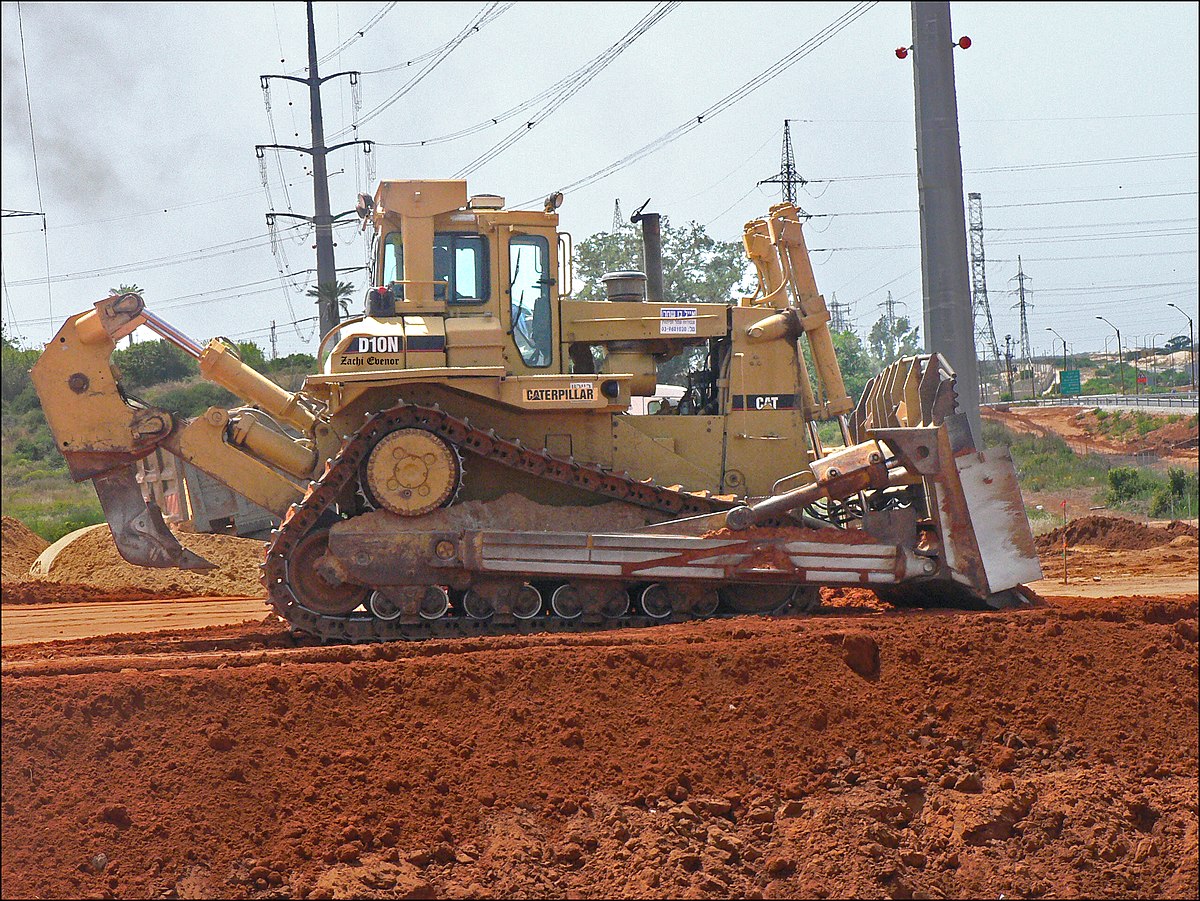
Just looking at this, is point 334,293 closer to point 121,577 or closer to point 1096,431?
point 121,577

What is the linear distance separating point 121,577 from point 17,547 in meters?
2.74

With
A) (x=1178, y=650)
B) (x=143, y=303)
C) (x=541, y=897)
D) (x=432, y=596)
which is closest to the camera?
(x=541, y=897)

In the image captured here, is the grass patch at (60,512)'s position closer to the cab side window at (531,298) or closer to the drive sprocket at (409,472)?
the drive sprocket at (409,472)

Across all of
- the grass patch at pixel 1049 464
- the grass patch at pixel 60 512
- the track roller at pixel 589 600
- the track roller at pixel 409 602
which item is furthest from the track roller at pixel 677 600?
the grass patch at pixel 1049 464

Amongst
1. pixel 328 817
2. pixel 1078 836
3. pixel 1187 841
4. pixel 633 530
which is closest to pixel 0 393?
pixel 328 817

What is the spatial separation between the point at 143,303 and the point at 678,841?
6.87m

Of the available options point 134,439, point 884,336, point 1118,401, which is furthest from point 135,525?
point 884,336

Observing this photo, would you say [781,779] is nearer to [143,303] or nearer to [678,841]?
[678,841]

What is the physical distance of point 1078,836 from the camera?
275 inches

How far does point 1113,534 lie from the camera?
15781 millimetres

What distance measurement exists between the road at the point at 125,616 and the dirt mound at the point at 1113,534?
10.4 metres

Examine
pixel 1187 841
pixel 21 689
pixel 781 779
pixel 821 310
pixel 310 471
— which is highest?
pixel 821 310

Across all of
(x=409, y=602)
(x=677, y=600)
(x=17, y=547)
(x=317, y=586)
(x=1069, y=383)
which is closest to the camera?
(x=409, y=602)

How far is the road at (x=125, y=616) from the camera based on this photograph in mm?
11672
